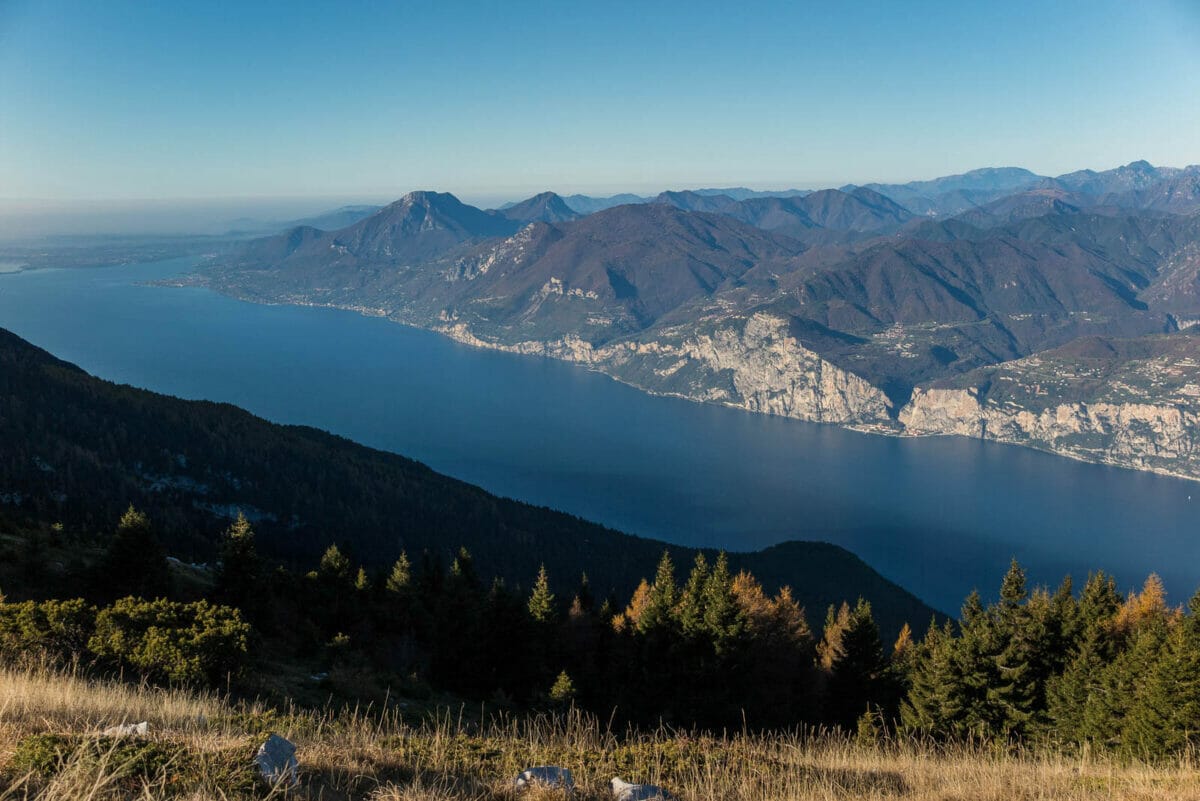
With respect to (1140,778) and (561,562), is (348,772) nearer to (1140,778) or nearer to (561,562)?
(1140,778)

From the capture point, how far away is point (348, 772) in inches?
179

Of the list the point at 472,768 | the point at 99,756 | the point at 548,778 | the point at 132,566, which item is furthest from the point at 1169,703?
the point at 132,566

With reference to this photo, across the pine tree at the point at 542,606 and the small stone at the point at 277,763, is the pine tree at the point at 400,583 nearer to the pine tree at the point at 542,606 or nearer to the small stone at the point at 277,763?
the pine tree at the point at 542,606

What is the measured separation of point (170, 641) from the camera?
998 cm

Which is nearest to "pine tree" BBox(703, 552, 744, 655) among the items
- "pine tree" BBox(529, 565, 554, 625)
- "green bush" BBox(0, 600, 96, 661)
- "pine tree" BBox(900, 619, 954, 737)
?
"pine tree" BBox(900, 619, 954, 737)

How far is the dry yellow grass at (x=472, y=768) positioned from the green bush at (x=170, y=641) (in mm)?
2873

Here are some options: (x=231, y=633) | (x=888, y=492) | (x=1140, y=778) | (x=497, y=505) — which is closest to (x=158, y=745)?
(x=231, y=633)

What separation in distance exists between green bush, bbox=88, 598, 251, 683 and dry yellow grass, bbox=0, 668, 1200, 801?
2.87 m

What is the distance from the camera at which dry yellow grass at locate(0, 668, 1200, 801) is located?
4.03 meters

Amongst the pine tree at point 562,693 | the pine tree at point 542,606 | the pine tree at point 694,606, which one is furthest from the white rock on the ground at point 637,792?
the pine tree at point 542,606

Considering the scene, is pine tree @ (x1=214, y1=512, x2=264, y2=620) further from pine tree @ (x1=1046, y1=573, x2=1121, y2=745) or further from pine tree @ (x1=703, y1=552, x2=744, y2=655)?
pine tree @ (x1=1046, y1=573, x2=1121, y2=745)

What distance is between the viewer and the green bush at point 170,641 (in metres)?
9.72

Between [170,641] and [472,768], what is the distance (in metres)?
7.17

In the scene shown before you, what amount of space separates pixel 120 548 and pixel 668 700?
664 inches
